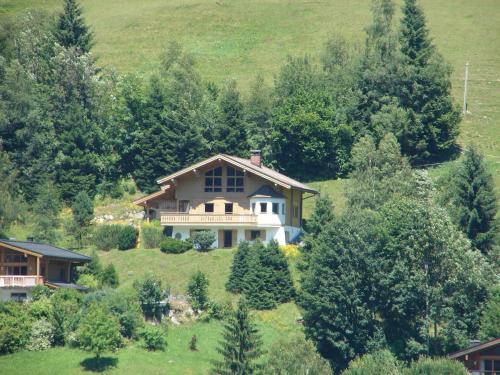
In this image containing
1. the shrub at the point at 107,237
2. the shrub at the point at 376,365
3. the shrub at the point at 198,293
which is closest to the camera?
the shrub at the point at 376,365

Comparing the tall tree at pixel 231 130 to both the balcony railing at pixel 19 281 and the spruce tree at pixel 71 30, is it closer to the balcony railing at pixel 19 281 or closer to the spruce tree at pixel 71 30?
the spruce tree at pixel 71 30

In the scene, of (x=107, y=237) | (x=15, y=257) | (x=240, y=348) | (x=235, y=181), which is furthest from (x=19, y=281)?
(x=235, y=181)

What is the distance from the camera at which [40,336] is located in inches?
2704

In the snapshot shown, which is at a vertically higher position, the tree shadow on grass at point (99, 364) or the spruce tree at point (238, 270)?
the spruce tree at point (238, 270)

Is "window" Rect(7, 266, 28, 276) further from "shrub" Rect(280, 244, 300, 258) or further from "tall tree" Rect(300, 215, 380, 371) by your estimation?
"tall tree" Rect(300, 215, 380, 371)

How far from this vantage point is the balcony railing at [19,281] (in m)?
74.9

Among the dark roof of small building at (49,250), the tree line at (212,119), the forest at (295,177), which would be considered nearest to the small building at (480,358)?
the forest at (295,177)

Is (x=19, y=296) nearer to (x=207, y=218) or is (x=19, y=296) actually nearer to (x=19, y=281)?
(x=19, y=281)

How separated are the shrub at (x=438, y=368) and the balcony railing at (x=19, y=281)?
24.9 meters

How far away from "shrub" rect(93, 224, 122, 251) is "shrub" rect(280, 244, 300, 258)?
40.4 feet

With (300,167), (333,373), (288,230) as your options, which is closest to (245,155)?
(300,167)

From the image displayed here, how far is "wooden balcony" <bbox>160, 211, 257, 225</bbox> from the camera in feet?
286

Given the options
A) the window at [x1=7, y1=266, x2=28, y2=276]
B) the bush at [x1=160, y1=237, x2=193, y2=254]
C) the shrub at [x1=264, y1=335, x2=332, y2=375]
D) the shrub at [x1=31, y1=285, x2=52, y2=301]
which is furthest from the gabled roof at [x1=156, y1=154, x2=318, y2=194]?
the shrub at [x1=264, y1=335, x2=332, y2=375]

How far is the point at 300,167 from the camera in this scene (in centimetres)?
10144
